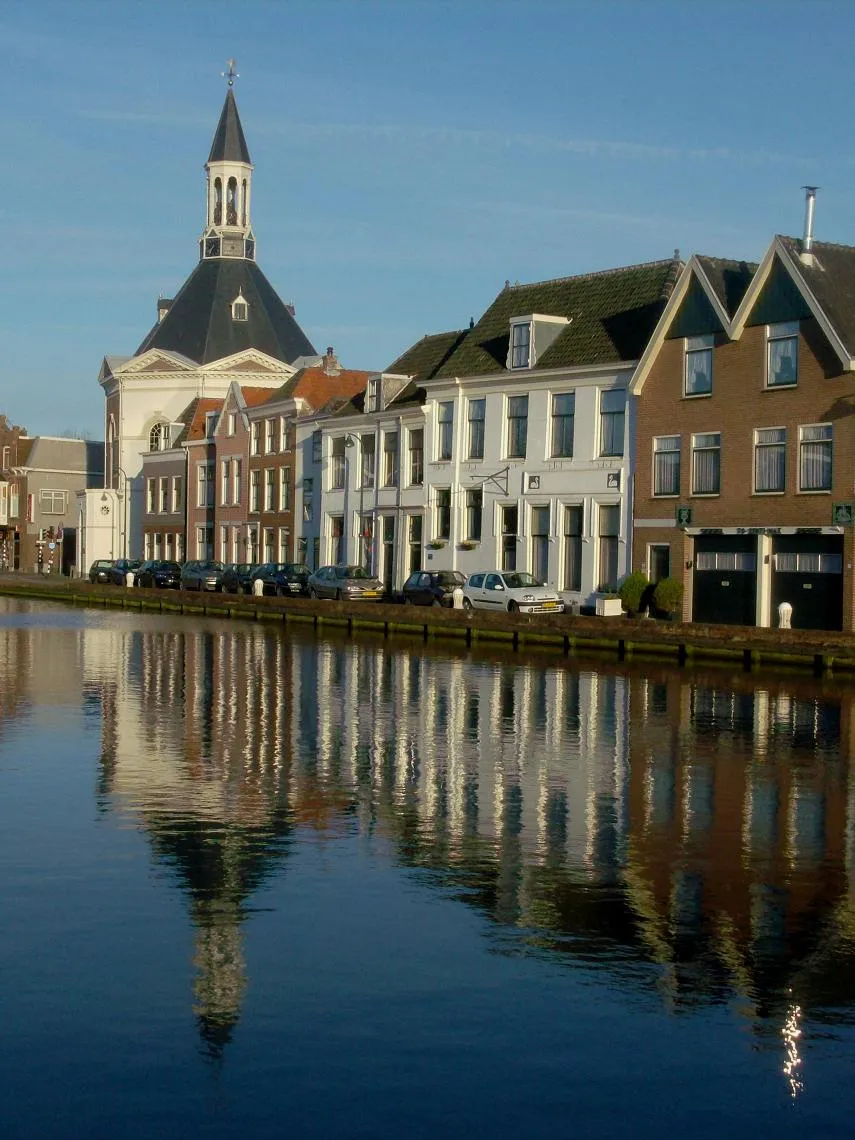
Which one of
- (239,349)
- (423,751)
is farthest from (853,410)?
(239,349)

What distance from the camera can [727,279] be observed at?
50.3m

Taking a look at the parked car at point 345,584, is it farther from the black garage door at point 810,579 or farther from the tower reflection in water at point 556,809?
the tower reflection in water at point 556,809

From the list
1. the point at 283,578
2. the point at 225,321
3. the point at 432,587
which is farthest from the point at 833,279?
the point at 225,321

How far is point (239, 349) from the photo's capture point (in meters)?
109

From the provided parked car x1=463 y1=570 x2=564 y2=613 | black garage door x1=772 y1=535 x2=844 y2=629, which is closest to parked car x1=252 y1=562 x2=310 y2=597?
parked car x1=463 y1=570 x2=564 y2=613

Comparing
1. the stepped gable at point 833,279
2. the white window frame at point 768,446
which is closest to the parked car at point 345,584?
the white window frame at point 768,446

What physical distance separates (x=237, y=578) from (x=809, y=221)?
115 feet

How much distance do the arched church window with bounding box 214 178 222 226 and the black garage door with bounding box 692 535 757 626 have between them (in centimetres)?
7221

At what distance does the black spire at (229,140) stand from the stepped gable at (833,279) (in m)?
75.8

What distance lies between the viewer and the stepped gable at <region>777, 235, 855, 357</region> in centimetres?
4581

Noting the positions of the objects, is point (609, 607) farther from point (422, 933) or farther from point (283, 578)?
point (422, 933)

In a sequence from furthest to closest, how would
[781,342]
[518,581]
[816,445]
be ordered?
[518,581] < [781,342] < [816,445]

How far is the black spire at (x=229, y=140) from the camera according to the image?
11669 centimetres

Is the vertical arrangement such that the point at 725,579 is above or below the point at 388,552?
below
